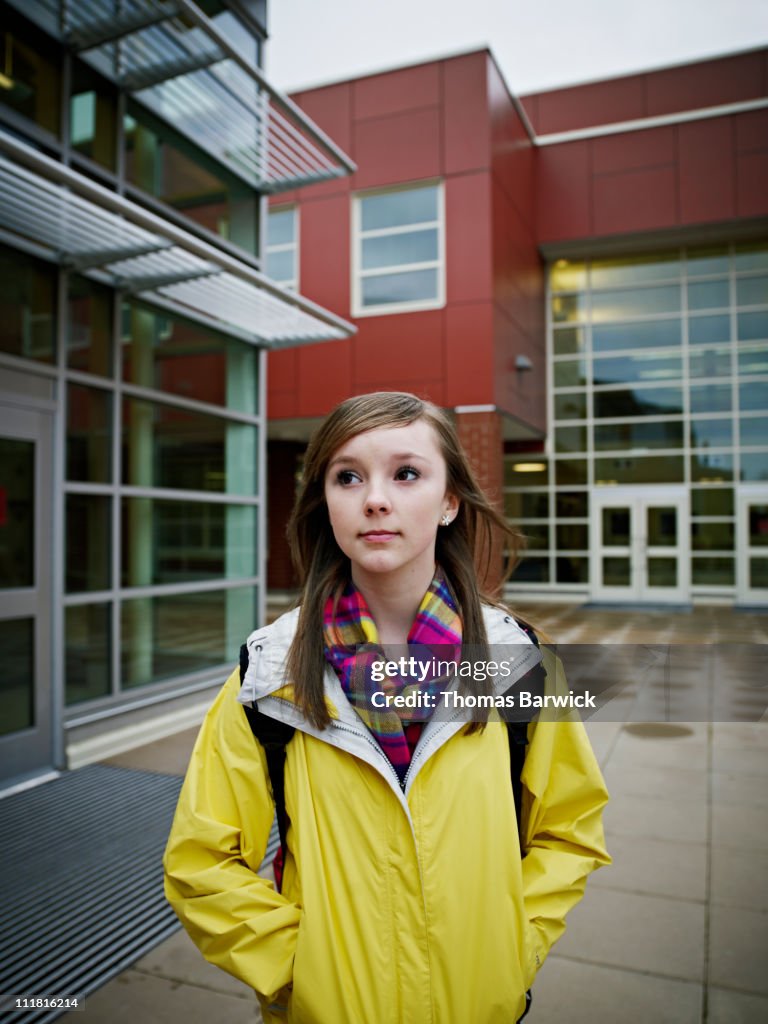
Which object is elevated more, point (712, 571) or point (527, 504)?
point (527, 504)

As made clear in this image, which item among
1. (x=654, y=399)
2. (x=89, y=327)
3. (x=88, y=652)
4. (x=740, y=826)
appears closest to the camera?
(x=740, y=826)

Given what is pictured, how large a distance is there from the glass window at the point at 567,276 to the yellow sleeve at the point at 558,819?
1784cm

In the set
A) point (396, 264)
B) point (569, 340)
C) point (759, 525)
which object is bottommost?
point (759, 525)

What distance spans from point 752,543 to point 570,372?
553 cm

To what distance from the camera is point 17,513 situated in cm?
528

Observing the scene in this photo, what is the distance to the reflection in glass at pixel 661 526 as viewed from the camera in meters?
17.3

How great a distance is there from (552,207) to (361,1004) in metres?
17.4

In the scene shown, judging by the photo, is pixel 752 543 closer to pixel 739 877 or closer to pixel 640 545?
pixel 640 545

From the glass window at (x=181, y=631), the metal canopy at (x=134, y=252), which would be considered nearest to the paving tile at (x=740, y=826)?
the glass window at (x=181, y=631)

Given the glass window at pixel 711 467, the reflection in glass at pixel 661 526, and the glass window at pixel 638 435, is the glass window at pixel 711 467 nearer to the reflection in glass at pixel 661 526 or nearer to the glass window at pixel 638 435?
the glass window at pixel 638 435

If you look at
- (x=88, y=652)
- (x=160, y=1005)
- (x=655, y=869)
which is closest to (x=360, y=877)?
(x=160, y=1005)

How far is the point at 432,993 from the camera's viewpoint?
53.8 inches

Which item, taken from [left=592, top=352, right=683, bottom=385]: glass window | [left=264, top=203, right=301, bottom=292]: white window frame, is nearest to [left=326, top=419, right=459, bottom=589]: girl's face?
[left=264, top=203, right=301, bottom=292]: white window frame

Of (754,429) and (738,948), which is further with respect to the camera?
(754,429)
